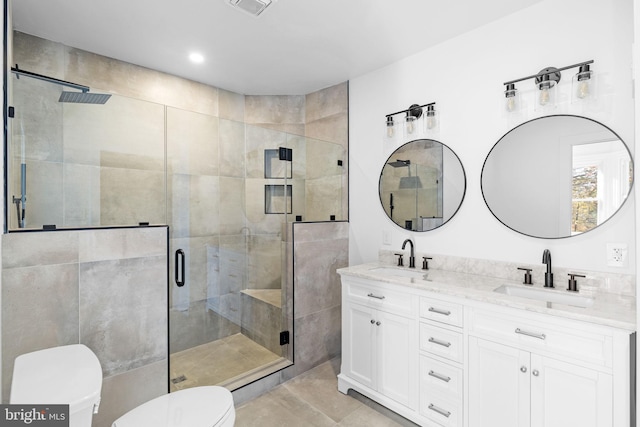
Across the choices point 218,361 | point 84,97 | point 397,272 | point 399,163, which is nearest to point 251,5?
point 84,97

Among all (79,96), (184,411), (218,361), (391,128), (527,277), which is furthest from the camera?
(391,128)

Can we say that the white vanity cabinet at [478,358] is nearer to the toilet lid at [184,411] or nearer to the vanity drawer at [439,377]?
the vanity drawer at [439,377]

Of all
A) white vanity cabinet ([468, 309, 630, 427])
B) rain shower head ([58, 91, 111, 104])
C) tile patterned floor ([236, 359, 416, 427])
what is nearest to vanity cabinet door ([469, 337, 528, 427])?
white vanity cabinet ([468, 309, 630, 427])

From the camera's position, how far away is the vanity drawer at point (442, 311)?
5.79 feet

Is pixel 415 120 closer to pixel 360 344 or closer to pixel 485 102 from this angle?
pixel 485 102

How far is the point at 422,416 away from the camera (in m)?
1.91

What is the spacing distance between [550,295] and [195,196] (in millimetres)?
2283

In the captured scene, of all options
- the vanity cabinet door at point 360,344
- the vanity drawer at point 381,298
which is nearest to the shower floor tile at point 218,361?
the vanity cabinet door at point 360,344

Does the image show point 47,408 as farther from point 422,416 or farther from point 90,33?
point 90,33

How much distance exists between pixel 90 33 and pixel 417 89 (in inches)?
94.1

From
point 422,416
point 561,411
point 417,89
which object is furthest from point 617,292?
point 417,89

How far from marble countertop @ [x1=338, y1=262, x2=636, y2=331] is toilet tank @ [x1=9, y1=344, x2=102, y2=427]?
1.55 metres

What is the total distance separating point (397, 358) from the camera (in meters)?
2.04

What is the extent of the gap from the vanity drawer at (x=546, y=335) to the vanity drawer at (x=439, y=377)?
26 centimetres
